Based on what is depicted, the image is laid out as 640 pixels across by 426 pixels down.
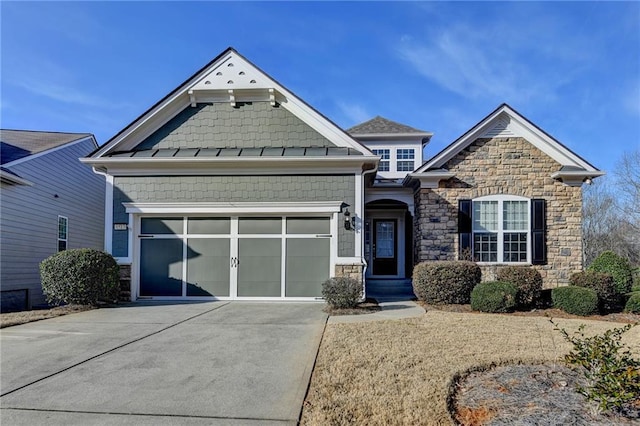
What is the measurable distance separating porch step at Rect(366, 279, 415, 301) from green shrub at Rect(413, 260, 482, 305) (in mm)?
2016

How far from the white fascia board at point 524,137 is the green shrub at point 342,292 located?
493 cm

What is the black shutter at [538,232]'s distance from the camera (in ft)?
38.1

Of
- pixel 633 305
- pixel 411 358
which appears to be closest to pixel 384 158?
pixel 633 305

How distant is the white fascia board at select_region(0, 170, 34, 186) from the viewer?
1105cm

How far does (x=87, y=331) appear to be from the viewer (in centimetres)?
685

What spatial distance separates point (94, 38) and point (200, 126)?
3.17 metres

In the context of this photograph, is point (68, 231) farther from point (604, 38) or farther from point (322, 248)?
point (604, 38)

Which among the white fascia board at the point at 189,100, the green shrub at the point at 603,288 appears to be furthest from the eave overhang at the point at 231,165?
the green shrub at the point at 603,288

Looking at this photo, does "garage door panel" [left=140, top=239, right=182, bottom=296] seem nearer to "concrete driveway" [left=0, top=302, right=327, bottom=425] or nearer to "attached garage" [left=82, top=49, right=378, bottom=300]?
"attached garage" [left=82, top=49, right=378, bottom=300]

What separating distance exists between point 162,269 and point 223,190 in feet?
8.81

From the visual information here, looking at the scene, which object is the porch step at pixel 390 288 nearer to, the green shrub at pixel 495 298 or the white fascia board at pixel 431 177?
the green shrub at pixel 495 298

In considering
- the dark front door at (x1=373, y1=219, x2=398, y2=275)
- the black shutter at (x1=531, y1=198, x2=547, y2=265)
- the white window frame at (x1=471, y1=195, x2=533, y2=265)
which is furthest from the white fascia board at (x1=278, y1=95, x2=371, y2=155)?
the black shutter at (x1=531, y1=198, x2=547, y2=265)

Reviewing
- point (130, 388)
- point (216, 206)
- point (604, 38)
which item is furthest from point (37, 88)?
point (604, 38)

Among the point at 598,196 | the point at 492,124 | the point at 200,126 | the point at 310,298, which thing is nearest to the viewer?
the point at 310,298
